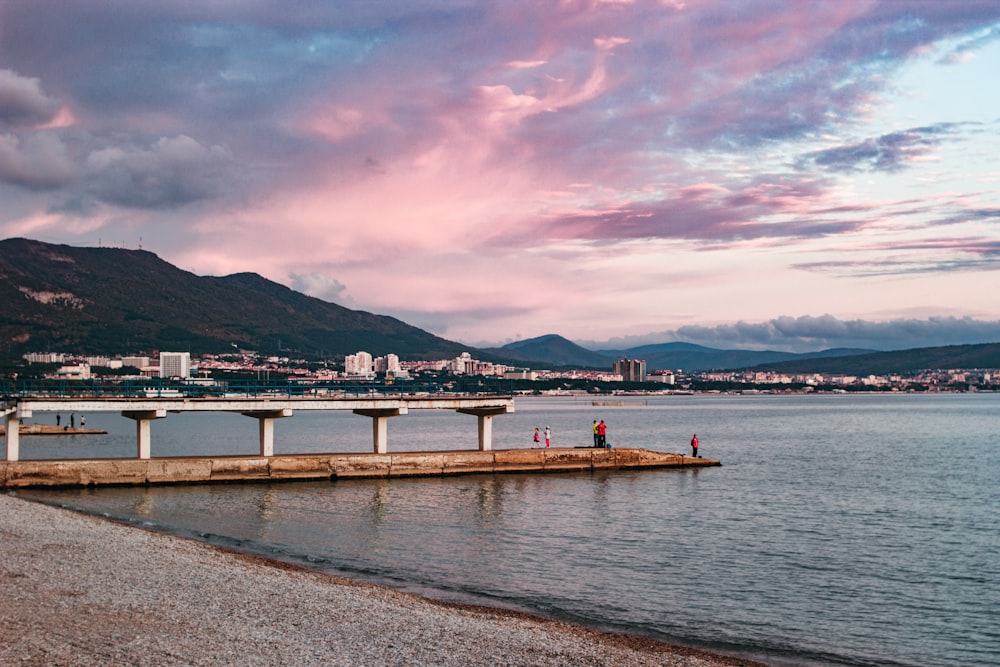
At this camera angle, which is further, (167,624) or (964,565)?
(964,565)

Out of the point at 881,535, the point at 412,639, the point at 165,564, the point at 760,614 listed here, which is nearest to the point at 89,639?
the point at 412,639

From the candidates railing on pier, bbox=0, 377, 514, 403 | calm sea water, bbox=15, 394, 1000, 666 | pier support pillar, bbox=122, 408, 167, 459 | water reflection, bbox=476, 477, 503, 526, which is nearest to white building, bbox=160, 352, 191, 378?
railing on pier, bbox=0, 377, 514, 403

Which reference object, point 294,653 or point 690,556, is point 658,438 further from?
point 294,653

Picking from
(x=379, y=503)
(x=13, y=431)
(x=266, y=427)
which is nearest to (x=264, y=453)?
(x=266, y=427)

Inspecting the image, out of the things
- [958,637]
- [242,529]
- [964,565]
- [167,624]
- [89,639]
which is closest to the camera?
[89,639]

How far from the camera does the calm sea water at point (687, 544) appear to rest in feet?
67.2

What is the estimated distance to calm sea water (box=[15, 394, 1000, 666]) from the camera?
20484 millimetres

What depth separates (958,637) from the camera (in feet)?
64.6

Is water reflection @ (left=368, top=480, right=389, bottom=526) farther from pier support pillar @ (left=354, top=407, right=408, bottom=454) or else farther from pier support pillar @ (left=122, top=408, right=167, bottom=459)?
pier support pillar @ (left=122, top=408, right=167, bottom=459)

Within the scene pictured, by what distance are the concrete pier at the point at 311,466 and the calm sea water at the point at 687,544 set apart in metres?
0.97

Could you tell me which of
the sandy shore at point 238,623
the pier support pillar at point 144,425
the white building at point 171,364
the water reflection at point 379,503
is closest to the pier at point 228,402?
the pier support pillar at point 144,425

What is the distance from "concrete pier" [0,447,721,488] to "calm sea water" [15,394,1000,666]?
0.97 metres

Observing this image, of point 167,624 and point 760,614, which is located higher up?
point 167,624

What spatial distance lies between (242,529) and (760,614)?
61.6 ft
